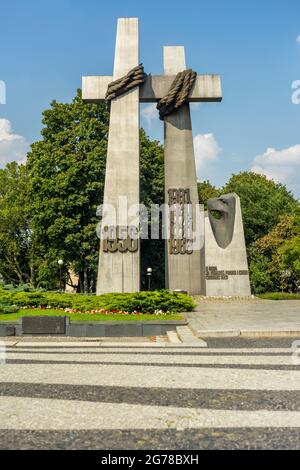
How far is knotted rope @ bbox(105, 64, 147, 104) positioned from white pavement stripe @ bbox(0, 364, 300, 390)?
22270 mm

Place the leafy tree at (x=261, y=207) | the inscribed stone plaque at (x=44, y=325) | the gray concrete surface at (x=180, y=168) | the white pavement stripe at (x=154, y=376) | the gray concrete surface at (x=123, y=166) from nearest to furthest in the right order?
1. the white pavement stripe at (x=154, y=376)
2. the inscribed stone plaque at (x=44, y=325)
3. the gray concrete surface at (x=123, y=166)
4. the gray concrete surface at (x=180, y=168)
5. the leafy tree at (x=261, y=207)

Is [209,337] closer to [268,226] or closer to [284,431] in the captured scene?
[284,431]

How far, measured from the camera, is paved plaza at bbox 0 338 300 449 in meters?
4.23

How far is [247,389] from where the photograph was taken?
611 centimetres

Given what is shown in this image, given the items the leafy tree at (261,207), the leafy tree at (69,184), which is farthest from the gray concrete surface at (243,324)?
the leafy tree at (261,207)

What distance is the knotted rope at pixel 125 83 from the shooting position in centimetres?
2769

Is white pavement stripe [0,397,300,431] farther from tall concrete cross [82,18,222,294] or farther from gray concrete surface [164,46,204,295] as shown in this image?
gray concrete surface [164,46,204,295]

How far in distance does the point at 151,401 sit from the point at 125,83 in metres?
24.7

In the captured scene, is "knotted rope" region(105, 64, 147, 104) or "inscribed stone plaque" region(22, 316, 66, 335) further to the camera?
"knotted rope" region(105, 64, 147, 104)

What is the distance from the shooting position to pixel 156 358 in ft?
29.4

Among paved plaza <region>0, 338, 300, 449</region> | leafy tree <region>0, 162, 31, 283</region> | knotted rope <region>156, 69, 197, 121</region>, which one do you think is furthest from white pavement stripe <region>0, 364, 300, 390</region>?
leafy tree <region>0, 162, 31, 283</region>

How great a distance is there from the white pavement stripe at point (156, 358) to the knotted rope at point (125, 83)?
2079cm

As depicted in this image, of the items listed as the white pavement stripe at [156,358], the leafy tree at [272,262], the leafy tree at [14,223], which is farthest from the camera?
the leafy tree at [14,223]

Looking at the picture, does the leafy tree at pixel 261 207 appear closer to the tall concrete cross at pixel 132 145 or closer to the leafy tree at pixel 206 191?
the leafy tree at pixel 206 191
